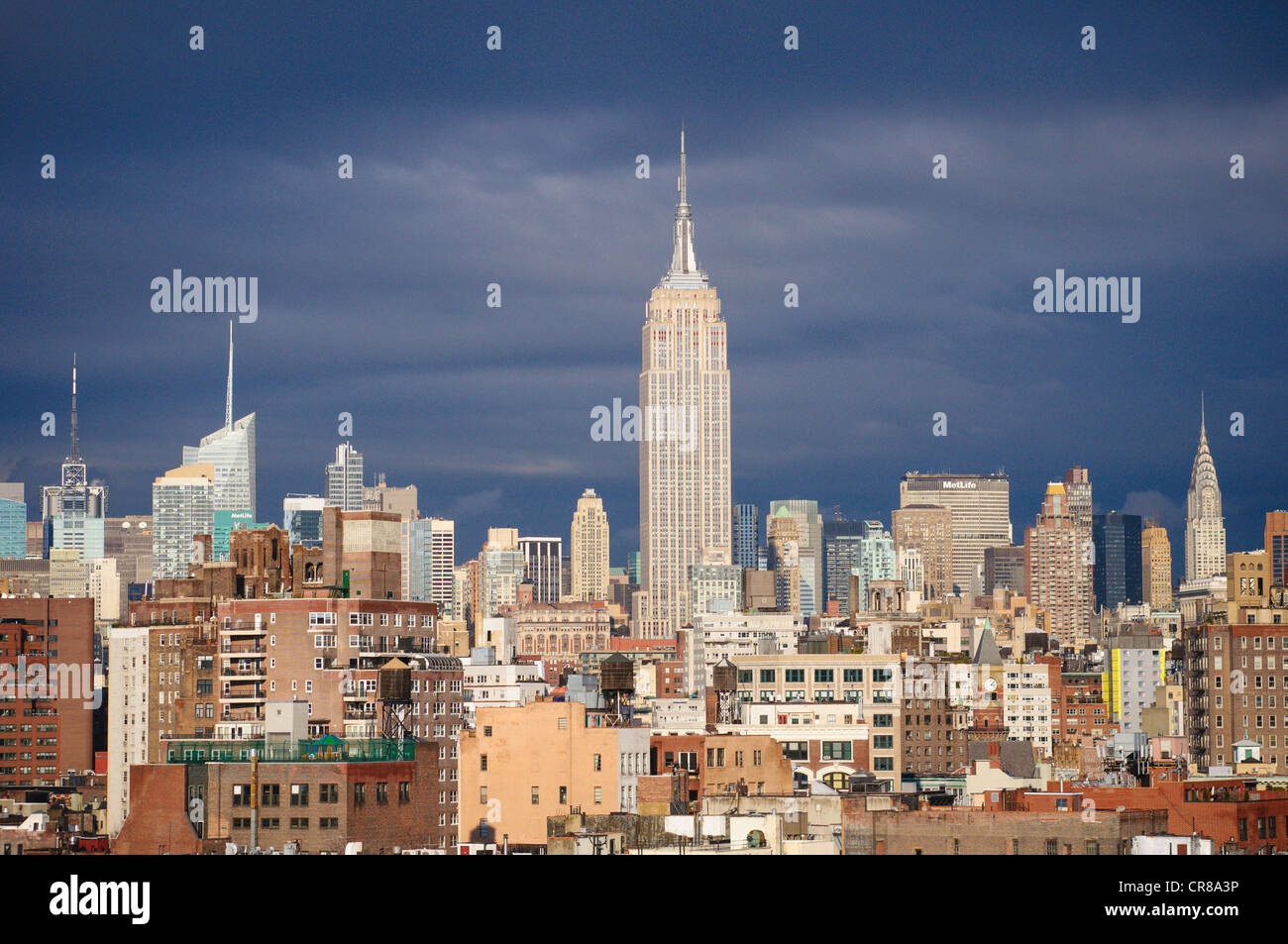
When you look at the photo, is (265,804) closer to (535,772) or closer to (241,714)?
(535,772)

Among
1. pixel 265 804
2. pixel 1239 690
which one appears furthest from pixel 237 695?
pixel 1239 690

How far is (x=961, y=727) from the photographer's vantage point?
450ft

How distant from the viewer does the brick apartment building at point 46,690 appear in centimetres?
16750

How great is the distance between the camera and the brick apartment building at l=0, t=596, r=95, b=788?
167500 millimetres

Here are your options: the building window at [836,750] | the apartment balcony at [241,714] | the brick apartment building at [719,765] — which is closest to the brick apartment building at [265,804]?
the brick apartment building at [719,765]

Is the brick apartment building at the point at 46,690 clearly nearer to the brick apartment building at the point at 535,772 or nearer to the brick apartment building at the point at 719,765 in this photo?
the brick apartment building at the point at 719,765
